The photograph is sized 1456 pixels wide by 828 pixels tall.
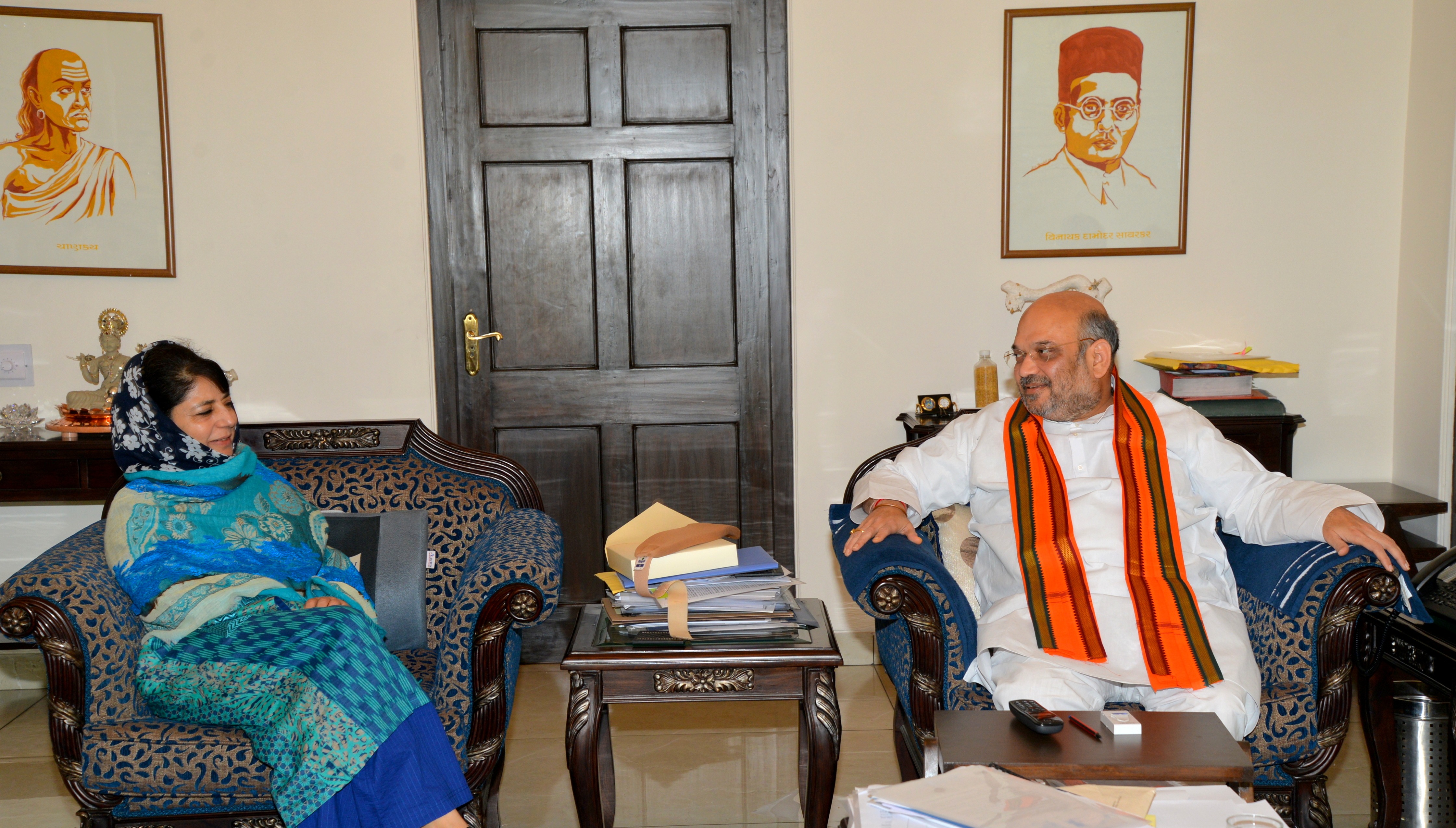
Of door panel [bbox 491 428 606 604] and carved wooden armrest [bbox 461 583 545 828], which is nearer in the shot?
carved wooden armrest [bbox 461 583 545 828]

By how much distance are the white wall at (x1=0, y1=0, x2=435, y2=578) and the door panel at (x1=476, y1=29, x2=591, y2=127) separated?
10.7 inches

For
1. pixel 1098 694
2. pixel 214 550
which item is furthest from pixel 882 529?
pixel 214 550

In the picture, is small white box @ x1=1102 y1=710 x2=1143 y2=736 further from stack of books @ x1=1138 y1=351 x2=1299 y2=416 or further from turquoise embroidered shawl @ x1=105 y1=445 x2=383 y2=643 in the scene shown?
stack of books @ x1=1138 y1=351 x2=1299 y2=416

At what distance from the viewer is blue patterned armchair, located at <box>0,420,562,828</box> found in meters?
2.03

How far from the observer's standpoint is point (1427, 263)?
353cm

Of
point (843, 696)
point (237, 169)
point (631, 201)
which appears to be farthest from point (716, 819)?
point (237, 169)

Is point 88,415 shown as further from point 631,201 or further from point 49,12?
point 631,201

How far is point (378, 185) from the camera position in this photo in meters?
3.70

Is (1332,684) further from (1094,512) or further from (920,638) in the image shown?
(920,638)

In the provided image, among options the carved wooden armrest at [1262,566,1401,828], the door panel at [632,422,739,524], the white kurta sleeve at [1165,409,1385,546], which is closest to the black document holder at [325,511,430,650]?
the door panel at [632,422,739,524]

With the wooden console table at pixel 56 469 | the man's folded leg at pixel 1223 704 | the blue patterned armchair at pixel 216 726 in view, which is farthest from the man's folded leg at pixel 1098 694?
the wooden console table at pixel 56 469

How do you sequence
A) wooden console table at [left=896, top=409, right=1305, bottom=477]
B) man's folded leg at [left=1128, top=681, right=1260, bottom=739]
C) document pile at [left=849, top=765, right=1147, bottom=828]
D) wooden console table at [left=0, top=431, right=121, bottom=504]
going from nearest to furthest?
document pile at [left=849, top=765, right=1147, bottom=828] < man's folded leg at [left=1128, top=681, right=1260, bottom=739] < wooden console table at [left=0, top=431, right=121, bottom=504] < wooden console table at [left=896, top=409, right=1305, bottom=477]

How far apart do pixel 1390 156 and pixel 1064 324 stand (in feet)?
6.94

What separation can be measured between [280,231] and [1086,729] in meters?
3.19
